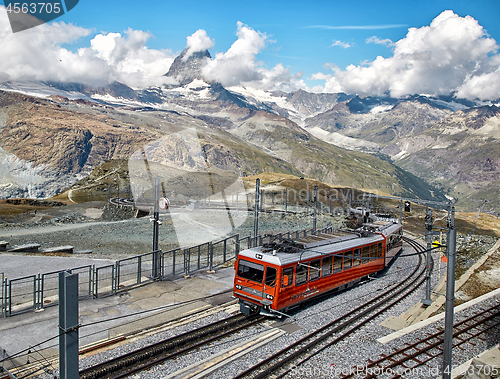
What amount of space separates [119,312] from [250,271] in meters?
6.31

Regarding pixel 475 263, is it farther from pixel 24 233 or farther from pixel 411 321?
pixel 24 233

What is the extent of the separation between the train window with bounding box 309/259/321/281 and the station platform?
4.57 m

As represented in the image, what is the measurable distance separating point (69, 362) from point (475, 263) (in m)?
31.8

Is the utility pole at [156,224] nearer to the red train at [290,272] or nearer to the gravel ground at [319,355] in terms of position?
the red train at [290,272]

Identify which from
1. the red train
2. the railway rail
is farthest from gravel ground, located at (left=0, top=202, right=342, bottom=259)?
the railway rail

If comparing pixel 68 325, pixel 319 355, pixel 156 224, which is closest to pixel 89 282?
pixel 156 224

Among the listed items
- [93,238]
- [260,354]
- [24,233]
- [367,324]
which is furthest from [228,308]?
[24,233]

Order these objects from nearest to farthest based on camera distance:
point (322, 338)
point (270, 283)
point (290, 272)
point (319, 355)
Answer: point (319, 355) → point (322, 338) → point (270, 283) → point (290, 272)

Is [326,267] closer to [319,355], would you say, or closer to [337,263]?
[337,263]

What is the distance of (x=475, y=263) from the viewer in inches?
1145

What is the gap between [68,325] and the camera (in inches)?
267

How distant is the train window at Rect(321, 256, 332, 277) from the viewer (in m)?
17.7

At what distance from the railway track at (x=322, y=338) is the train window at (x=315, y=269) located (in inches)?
87.6

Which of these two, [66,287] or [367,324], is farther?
[367,324]
